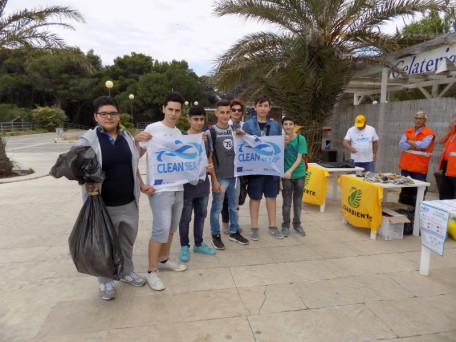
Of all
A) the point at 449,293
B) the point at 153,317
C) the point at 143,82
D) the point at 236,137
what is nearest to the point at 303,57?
the point at 236,137

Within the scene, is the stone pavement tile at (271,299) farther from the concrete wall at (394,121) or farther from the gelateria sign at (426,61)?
the gelateria sign at (426,61)

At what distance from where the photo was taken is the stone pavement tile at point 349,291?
2.82m

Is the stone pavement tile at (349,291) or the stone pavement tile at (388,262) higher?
the stone pavement tile at (388,262)

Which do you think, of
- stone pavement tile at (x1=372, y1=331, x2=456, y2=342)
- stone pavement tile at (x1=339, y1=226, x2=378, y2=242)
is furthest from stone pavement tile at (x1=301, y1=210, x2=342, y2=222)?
stone pavement tile at (x1=372, y1=331, x2=456, y2=342)

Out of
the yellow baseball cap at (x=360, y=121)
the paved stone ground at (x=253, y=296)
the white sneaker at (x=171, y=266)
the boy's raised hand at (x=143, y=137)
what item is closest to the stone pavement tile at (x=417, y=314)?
the paved stone ground at (x=253, y=296)

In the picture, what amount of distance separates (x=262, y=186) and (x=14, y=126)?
1489 inches

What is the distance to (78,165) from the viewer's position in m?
2.44

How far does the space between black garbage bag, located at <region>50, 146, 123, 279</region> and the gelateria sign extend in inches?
275

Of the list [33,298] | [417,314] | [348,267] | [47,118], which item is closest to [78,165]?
[33,298]

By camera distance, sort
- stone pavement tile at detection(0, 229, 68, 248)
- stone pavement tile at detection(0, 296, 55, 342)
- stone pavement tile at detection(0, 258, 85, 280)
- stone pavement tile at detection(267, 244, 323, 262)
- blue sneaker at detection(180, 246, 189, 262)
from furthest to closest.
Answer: stone pavement tile at detection(0, 229, 68, 248) < stone pavement tile at detection(267, 244, 323, 262) < blue sneaker at detection(180, 246, 189, 262) < stone pavement tile at detection(0, 258, 85, 280) < stone pavement tile at detection(0, 296, 55, 342)

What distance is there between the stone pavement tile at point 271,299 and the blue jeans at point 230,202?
108cm

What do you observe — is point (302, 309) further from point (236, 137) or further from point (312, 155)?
point (312, 155)

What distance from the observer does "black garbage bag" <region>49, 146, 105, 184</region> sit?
2.43 meters

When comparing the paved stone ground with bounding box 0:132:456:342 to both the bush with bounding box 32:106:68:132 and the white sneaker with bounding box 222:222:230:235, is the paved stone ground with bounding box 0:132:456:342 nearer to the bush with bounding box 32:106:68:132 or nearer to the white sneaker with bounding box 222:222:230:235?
the white sneaker with bounding box 222:222:230:235
